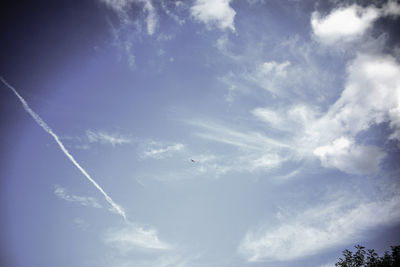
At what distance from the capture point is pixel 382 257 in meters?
36.2

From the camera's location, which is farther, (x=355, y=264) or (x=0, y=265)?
(x=0, y=265)

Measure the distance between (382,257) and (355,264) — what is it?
5.03 metres

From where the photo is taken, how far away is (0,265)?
198m

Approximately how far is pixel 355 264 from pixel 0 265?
30951 cm

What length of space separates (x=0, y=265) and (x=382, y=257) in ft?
1030

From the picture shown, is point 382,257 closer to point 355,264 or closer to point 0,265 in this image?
point 355,264

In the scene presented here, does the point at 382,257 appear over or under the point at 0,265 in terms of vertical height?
under

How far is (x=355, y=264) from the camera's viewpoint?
36781 millimetres

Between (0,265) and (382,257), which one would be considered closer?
(382,257)

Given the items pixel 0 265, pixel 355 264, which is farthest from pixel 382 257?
pixel 0 265

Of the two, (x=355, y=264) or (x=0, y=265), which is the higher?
(x=0, y=265)
